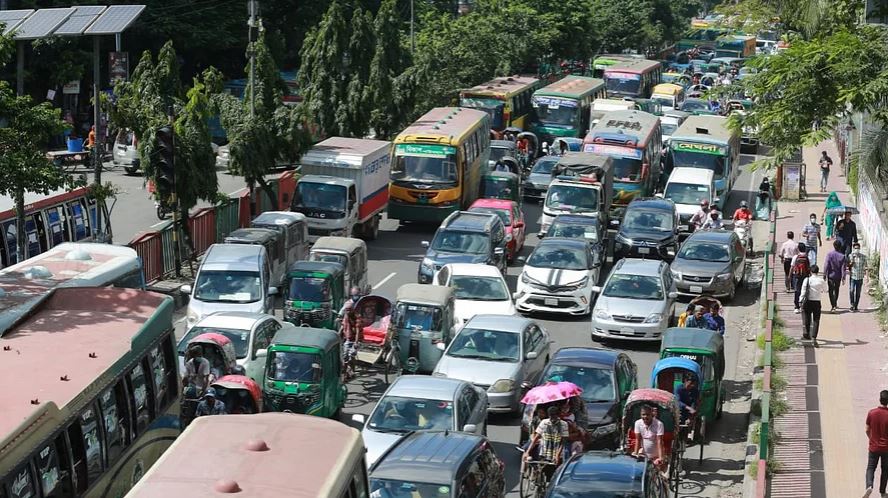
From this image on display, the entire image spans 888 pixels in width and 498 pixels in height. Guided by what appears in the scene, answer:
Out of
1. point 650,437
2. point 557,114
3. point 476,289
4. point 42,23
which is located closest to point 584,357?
point 650,437

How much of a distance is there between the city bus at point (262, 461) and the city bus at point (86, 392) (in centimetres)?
153

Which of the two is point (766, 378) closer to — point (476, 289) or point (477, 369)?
point (477, 369)

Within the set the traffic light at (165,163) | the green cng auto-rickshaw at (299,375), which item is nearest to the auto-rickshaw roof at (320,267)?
the green cng auto-rickshaw at (299,375)

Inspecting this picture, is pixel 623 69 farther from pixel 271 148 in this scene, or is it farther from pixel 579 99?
pixel 271 148

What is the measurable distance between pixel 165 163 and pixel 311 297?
7.31 meters

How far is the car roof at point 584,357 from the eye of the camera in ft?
71.7

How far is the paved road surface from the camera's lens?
68.4 feet

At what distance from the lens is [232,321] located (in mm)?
23688

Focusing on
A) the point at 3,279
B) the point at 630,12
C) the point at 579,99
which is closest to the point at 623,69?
the point at 579,99

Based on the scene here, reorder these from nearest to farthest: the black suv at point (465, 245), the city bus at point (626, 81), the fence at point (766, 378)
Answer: the fence at point (766, 378), the black suv at point (465, 245), the city bus at point (626, 81)

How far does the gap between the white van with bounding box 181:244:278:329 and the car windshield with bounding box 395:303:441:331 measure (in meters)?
2.96

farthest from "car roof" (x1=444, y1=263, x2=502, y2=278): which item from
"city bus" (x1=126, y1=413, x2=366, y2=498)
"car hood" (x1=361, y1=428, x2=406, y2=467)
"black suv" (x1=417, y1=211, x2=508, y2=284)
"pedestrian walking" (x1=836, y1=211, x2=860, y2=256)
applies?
"city bus" (x1=126, y1=413, x2=366, y2=498)

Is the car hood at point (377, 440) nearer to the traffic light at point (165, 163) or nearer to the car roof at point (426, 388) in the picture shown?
the car roof at point (426, 388)

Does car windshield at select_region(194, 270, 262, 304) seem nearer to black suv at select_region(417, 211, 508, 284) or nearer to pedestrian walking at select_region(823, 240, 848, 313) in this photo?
black suv at select_region(417, 211, 508, 284)
